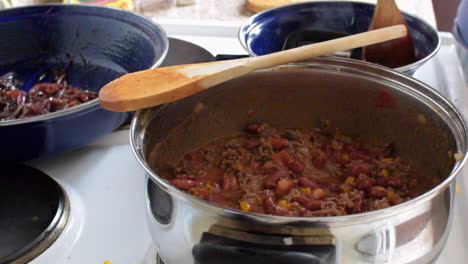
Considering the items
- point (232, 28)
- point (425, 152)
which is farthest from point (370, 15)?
point (425, 152)

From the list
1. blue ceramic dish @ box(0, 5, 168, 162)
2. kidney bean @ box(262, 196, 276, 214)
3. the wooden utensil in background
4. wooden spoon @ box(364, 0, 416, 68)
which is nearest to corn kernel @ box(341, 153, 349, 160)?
kidney bean @ box(262, 196, 276, 214)

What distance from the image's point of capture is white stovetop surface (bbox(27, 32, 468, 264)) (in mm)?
800

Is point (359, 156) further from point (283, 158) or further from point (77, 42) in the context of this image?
point (77, 42)

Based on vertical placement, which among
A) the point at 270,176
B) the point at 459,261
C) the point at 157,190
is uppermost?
the point at 157,190

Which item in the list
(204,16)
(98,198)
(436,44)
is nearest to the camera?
(98,198)

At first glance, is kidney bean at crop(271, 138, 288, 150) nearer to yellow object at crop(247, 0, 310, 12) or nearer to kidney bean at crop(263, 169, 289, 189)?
kidney bean at crop(263, 169, 289, 189)

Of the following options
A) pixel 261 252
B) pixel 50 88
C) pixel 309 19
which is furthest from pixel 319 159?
pixel 50 88

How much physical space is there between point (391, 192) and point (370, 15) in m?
0.64

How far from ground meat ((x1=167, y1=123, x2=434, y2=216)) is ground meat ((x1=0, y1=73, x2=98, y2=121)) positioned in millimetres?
335

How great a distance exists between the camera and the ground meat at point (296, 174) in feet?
2.54

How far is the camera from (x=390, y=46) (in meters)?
1.12

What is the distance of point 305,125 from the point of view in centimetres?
98

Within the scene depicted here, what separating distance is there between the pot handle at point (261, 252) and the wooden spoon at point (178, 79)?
233 millimetres

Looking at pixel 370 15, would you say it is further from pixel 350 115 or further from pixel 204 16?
pixel 204 16
